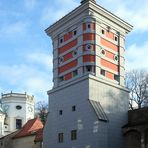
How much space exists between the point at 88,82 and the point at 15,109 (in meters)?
28.0

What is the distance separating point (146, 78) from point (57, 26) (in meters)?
14.7

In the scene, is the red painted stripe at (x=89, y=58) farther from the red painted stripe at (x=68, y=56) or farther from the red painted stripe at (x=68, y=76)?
the red painted stripe at (x=68, y=76)

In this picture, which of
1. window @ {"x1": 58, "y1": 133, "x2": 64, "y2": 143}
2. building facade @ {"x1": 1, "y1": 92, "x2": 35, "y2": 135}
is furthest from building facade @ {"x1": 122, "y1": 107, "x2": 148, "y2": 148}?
building facade @ {"x1": 1, "y1": 92, "x2": 35, "y2": 135}

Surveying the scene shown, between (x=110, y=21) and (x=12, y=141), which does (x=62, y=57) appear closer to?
(x=110, y=21)

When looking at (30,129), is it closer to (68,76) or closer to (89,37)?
(68,76)

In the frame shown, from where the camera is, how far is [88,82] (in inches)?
1416

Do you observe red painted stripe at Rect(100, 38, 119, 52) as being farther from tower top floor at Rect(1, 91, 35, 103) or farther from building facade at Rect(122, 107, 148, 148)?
tower top floor at Rect(1, 91, 35, 103)

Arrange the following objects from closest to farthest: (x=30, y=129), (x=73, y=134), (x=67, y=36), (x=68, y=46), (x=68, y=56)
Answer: (x=73, y=134)
(x=68, y=56)
(x=68, y=46)
(x=67, y=36)
(x=30, y=129)

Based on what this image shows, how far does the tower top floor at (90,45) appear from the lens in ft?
123

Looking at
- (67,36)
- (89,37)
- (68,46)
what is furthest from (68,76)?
(89,37)

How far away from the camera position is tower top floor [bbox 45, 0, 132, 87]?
37.4m

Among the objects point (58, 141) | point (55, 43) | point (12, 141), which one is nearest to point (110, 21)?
point (55, 43)

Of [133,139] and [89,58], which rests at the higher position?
[89,58]

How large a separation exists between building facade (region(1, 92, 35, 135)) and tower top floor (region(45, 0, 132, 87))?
2234cm
